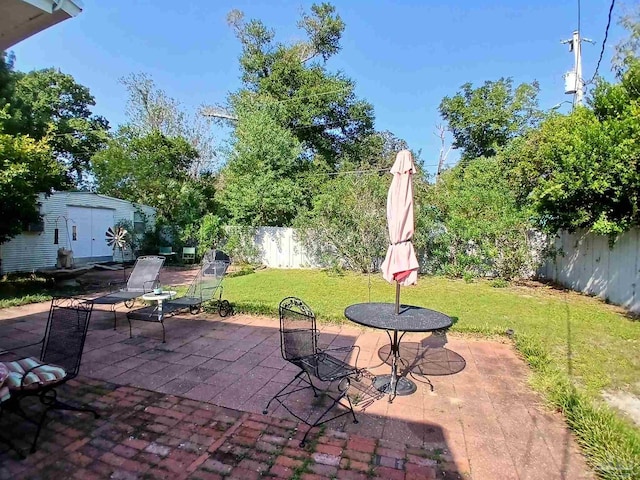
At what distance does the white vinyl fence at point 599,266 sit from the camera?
7125 millimetres

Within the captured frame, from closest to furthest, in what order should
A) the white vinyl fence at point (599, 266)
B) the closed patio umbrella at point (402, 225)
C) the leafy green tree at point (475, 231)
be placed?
the closed patio umbrella at point (402, 225)
the white vinyl fence at point (599, 266)
the leafy green tree at point (475, 231)

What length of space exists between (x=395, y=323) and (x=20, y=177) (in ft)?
25.3

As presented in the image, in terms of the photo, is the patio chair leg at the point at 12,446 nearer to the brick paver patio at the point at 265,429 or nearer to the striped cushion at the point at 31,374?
the brick paver patio at the point at 265,429

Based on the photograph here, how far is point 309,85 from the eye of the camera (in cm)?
1923

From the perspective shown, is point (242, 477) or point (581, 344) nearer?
point (242, 477)

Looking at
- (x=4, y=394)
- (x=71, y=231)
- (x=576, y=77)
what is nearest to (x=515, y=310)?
(x=4, y=394)

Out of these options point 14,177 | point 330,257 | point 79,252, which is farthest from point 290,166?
point 14,177

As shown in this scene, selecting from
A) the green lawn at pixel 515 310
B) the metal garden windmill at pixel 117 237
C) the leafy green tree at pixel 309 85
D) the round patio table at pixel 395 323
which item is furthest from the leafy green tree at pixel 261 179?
the round patio table at pixel 395 323

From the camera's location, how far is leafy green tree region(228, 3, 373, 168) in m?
19.2

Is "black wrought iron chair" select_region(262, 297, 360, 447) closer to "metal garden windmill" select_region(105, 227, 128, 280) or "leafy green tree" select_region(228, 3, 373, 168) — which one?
"metal garden windmill" select_region(105, 227, 128, 280)

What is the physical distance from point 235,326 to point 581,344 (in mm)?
5100

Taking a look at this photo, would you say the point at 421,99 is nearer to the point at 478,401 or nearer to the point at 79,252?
the point at 79,252

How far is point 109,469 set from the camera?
2.38 meters

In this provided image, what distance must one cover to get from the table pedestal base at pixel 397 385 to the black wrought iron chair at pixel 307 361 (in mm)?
390
